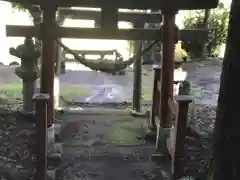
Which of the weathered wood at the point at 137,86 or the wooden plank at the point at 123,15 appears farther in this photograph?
the weathered wood at the point at 137,86

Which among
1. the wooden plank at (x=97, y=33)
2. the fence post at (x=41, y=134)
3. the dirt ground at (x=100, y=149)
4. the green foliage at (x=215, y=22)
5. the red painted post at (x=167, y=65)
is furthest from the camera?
the green foliage at (x=215, y=22)

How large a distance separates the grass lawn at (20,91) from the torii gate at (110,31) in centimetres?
306

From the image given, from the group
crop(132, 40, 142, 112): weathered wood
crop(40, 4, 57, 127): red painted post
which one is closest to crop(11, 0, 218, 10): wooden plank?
crop(40, 4, 57, 127): red painted post

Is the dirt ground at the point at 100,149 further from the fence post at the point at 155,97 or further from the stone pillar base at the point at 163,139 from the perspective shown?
the fence post at the point at 155,97

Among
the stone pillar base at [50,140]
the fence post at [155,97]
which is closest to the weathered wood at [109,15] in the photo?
the fence post at [155,97]

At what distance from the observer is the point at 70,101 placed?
8.16m

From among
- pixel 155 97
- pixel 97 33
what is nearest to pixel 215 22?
pixel 155 97

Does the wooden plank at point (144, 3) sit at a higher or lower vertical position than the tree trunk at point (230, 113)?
higher

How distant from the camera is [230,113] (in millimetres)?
2768

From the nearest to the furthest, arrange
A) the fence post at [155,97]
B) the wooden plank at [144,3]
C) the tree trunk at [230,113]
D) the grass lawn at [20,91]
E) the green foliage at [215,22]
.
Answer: the tree trunk at [230,113] < the wooden plank at [144,3] < the fence post at [155,97] < the grass lawn at [20,91] < the green foliage at [215,22]

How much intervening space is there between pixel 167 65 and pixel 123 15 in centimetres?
159

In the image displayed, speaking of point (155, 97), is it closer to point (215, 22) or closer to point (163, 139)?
point (163, 139)

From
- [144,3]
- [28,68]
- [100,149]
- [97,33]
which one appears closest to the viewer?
[144,3]

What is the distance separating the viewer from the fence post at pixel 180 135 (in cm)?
451
